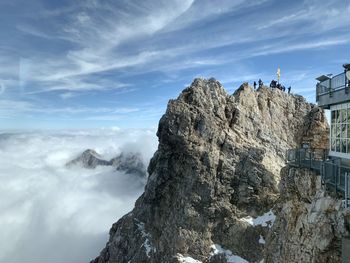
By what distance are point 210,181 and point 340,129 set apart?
4291 cm

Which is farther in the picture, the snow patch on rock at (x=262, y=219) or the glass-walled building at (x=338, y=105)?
the snow patch on rock at (x=262, y=219)

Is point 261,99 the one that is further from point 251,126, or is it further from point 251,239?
point 251,239

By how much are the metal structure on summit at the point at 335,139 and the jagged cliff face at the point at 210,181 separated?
36.7 metres

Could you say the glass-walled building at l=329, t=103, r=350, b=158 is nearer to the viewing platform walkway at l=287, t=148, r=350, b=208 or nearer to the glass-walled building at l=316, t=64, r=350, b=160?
the glass-walled building at l=316, t=64, r=350, b=160

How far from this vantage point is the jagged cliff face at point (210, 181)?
203 ft

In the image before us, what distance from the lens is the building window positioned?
22.1 metres

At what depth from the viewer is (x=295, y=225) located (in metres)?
23.2

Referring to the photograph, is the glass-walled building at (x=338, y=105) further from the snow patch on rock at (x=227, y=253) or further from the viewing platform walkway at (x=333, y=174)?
the snow patch on rock at (x=227, y=253)

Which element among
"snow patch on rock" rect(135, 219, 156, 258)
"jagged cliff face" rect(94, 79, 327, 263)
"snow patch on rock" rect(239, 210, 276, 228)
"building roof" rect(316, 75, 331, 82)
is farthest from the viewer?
"snow patch on rock" rect(135, 219, 156, 258)

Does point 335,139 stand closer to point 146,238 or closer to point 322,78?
point 322,78

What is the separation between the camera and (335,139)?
2461cm

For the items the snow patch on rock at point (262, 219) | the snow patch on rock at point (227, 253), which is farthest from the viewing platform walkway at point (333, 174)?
the snow patch on rock at point (262, 219)

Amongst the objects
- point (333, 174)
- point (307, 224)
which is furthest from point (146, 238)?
point (333, 174)

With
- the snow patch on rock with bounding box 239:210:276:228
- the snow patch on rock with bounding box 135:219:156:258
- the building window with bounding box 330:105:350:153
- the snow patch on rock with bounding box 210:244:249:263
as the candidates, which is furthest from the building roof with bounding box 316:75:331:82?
the snow patch on rock with bounding box 135:219:156:258
